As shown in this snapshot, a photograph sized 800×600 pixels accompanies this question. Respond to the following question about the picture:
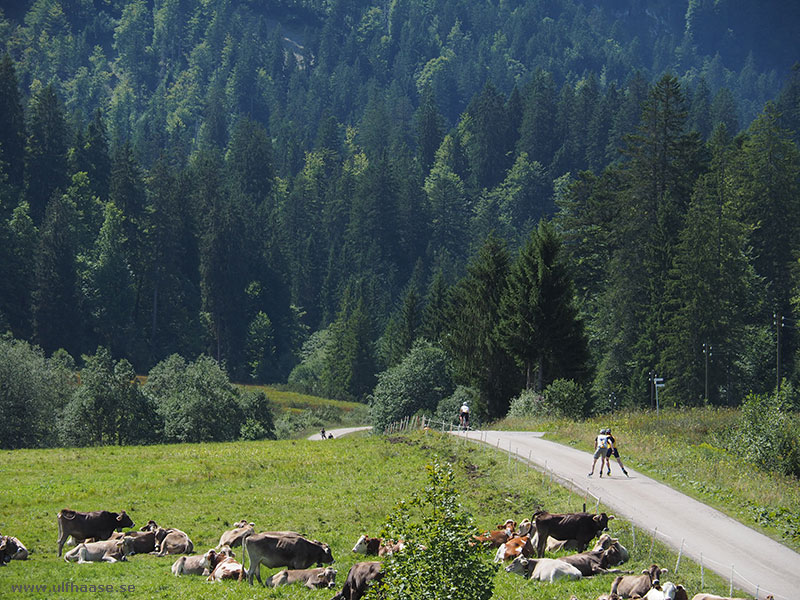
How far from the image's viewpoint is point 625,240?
100m

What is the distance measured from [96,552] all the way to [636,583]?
49.0ft

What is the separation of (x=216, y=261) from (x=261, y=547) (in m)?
153

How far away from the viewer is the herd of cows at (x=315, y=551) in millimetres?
23719

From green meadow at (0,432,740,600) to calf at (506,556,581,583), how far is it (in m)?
0.39

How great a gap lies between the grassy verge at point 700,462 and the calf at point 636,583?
6427mm

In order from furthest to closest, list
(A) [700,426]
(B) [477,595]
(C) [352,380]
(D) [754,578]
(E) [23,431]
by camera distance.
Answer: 1. (C) [352,380]
2. (E) [23,431]
3. (A) [700,426]
4. (D) [754,578]
5. (B) [477,595]

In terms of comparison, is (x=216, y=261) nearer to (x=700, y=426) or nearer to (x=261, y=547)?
(x=700, y=426)

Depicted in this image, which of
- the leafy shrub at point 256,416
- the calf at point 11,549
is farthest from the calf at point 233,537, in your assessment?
the leafy shrub at point 256,416

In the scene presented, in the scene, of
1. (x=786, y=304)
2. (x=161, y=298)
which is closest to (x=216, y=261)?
(x=161, y=298)

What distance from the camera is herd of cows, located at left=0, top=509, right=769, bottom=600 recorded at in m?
23.7

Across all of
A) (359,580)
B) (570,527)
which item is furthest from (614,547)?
(359,580)

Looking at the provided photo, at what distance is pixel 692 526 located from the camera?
29219 mm

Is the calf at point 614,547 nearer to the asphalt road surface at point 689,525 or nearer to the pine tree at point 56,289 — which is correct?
the asphalt road surface at point 689,525

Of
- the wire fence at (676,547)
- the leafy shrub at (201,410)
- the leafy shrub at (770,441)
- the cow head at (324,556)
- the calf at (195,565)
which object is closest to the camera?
the wire fence at (676,547)
